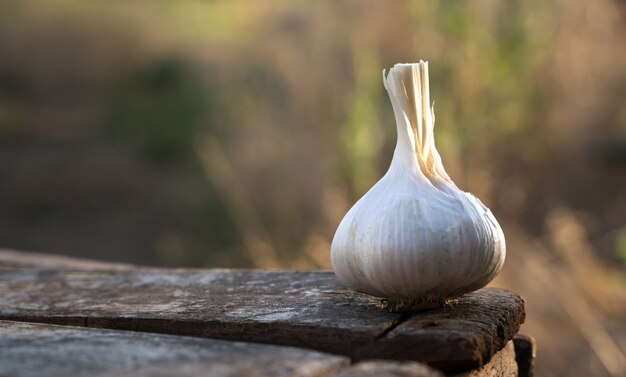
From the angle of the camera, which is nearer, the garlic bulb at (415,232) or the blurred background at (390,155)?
the garlic bulb at (415,232)

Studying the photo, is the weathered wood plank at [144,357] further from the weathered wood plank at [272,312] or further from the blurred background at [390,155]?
the blurred background at [390,155]

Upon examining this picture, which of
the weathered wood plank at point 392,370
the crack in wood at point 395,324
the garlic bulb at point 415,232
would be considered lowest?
the weathered wood plank at point 392,370

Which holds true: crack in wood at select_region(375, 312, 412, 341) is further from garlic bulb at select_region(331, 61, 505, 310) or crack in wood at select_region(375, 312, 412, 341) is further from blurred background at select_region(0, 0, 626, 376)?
blurred background at select_region(0, 0, 626, 376)

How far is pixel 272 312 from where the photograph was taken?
1017mm

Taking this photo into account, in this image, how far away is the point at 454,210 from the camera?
0.94 meters

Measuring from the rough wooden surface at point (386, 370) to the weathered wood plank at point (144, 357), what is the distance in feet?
0.08

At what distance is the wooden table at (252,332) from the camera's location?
813 mm

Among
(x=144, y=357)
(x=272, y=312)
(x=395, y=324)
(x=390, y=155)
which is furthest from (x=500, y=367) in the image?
(x=390, y=155)

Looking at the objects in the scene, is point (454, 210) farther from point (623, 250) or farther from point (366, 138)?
point (366, 138)

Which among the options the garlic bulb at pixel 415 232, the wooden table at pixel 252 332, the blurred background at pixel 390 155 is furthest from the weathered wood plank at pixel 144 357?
the blurred background at pixel 390 155

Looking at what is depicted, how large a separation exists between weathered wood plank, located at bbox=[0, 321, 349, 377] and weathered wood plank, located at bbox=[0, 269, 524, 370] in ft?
0.22

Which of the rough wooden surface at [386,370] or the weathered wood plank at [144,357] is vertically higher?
the weathered wood plank at [144,357]

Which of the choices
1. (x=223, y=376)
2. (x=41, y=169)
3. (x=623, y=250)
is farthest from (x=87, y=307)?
(x=41, y=169)

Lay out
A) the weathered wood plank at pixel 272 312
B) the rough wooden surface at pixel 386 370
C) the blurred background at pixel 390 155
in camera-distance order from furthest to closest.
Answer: the blurred background at pixel 390 155 → the weathered wood plank at pixel 272 312 → the rough wooden surface at pixel 386 370
